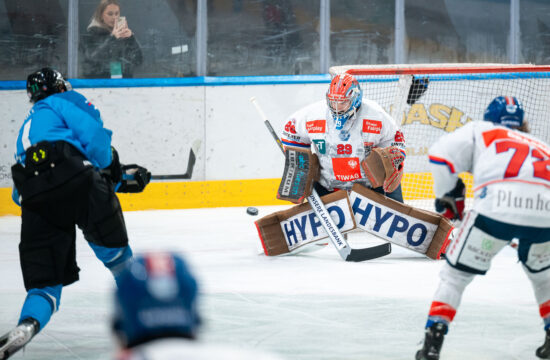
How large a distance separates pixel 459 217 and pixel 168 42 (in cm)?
530

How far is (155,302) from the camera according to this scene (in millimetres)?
1038

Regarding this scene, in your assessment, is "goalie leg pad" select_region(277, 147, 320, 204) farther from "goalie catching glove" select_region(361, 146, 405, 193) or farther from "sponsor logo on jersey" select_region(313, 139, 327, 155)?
"goalie catching glove" select_region(361, 146, 405, 193)

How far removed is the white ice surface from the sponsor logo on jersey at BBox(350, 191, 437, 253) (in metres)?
0.13

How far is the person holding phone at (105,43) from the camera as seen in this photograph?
7277 millimetres

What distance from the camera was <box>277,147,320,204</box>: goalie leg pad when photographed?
15.4 ft

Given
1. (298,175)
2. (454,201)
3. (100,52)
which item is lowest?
(298,175)

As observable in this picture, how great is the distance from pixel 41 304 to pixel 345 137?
2490 mm

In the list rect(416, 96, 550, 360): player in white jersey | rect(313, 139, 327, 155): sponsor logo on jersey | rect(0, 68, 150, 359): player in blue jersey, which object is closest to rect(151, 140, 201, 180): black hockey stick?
rect(313, 139, 327, 155): sponsor logo on jersey

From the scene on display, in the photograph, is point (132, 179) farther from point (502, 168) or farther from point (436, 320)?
point (502, 168)

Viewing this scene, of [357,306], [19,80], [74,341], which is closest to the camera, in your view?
[74,341]

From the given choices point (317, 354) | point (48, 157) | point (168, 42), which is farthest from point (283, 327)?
point (168, 42)

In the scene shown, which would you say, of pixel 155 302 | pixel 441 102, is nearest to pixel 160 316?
pixel 155 302

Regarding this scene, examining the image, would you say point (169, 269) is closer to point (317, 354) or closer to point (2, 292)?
point (317, 354)

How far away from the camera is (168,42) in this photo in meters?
7.43
